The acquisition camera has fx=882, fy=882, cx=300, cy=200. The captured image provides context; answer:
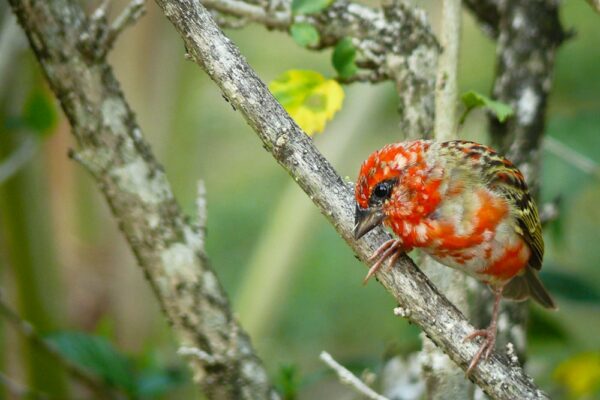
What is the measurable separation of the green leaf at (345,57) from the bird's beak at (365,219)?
0.55 metres

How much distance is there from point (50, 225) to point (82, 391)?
119cm

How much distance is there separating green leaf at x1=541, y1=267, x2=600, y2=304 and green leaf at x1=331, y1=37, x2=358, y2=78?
157 cm

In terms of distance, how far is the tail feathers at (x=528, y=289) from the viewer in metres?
→ 3.08

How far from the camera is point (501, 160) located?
9.13ft

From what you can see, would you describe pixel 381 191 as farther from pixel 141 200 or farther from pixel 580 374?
pixel 580 374

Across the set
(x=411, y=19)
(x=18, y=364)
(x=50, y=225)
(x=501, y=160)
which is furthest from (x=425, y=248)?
(x=18, y=364)

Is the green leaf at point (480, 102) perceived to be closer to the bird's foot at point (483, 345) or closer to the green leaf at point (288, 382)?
the bird's foot at point (483, 345)

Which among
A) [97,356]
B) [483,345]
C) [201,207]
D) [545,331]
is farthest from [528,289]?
[97,356]

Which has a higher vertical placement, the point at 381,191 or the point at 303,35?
the point at 303,35

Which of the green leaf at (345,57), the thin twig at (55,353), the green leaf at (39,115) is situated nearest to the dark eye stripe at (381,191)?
the green leaf at (345,57)

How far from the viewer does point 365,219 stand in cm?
231

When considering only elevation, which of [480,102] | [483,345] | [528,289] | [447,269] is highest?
[480,102]

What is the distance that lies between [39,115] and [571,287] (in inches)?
92.0

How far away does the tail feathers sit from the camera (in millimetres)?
3080
